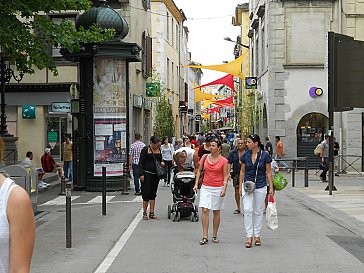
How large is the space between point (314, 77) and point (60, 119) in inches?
487

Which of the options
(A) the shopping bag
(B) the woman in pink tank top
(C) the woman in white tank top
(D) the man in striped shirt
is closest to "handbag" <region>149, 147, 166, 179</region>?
(A) the shopping bag

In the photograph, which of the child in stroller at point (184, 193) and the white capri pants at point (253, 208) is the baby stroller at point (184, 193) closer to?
the child in stroller at point (184, 193)

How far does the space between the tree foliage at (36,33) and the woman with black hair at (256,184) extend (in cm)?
600

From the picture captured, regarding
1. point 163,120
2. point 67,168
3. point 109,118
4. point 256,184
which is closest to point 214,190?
point 256,184

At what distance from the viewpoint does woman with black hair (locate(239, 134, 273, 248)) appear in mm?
10289

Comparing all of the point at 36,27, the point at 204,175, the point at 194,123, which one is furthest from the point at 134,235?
the point at 194,123

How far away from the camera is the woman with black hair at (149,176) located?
45.2 ft

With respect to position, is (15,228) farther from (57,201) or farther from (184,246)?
(57,201)

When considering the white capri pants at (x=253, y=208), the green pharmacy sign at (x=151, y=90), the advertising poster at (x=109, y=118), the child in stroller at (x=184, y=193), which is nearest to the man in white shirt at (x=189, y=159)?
the child in stroller at (x=184, y=193)

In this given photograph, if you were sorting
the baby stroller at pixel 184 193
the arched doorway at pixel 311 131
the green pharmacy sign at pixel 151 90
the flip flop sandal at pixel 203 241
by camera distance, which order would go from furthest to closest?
the green pharmacy sign at pixel 151 90, the arched doorway at pixel 311 131, the baby stroller at pixel 184 193, the flip flop sandal at pixel 203 241

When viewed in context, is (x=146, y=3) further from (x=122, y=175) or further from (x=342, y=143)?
(x=122, y=175)

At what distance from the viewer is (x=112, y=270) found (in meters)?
8.40

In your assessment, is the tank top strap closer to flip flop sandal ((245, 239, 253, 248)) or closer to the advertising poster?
flip flop sandal ((245, 239, 253, 248))

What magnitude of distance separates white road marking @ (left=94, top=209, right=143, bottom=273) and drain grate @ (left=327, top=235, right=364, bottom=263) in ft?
11.4
